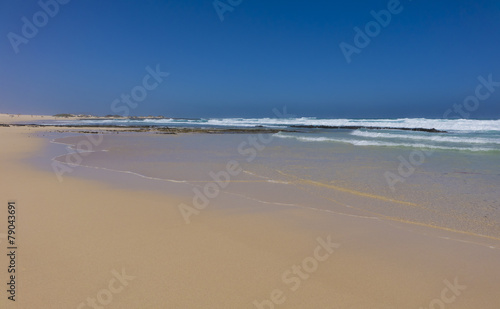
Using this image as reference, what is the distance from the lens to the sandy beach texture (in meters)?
2.63

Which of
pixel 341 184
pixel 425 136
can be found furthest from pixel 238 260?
pixel 425 136

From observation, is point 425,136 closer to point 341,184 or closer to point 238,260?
point 341,184

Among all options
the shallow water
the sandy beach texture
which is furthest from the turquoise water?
the sandy beach texture

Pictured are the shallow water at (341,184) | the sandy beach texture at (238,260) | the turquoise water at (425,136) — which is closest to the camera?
the sandy beach texture at (238,260)

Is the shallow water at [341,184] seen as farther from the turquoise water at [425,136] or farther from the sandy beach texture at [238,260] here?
the turquoise water at [425,136]

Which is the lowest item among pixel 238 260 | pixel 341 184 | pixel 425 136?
pixel 238 260

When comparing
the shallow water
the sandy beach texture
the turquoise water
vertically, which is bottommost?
the sandy beach texture

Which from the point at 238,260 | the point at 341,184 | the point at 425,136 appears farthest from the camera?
the point at 425,136

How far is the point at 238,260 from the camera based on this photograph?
3295mm

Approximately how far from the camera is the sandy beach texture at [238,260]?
2.63 metres

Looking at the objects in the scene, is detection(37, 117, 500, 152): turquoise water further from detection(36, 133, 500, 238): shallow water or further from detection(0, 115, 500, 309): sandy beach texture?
detection(0, 115, 500, 309): sandy beach texture

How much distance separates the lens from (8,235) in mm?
3734

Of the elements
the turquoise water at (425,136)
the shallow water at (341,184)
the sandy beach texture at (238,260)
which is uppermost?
the turquoise water at (425,136)

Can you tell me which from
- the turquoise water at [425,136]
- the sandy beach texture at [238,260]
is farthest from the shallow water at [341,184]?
the turquoise water at [425,136]
